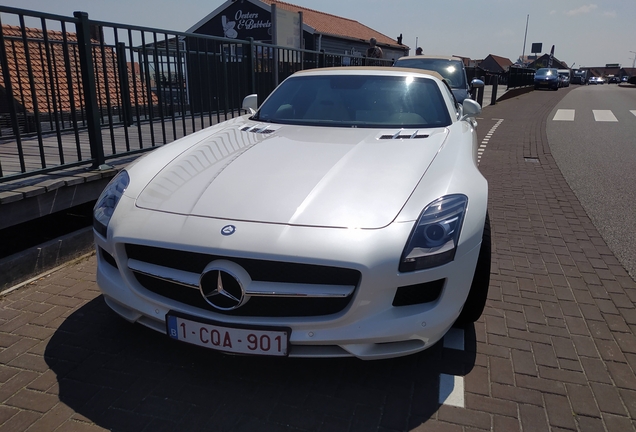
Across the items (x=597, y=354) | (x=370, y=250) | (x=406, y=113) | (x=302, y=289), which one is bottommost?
(x=597, y=354)

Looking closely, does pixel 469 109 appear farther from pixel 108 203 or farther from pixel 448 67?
pixel 448 67

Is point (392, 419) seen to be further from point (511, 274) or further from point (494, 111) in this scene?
point (494, 111)

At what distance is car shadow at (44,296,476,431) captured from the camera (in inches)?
84.6

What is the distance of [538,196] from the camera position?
20.4ft

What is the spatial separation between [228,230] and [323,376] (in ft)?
3.04

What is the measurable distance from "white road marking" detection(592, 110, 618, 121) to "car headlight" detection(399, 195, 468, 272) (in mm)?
15983

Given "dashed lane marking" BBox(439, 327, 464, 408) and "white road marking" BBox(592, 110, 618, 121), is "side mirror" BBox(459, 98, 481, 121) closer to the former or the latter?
"dashed lane marking" BBox(439, 327, 464, 408)

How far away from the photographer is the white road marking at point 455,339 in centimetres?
275

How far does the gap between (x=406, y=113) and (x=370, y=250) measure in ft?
6.16

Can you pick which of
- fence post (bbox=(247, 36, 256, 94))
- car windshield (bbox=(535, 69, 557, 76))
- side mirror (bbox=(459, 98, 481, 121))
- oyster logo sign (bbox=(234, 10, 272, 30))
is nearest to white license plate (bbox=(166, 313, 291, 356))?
side mirror (bbox=(459, 98, 481, 121))

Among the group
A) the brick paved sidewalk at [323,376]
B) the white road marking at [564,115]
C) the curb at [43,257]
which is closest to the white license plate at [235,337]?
→ the brick paved sidewalk at [323,376]

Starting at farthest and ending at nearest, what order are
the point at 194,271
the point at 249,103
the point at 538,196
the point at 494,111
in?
the point at 494,111 → the point at 538,196 → the point at 249,103 → the point at 194,271

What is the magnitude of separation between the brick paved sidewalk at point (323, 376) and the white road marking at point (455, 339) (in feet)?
0.15

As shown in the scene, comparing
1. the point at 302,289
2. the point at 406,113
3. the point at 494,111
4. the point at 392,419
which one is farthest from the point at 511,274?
the point at 494,111
